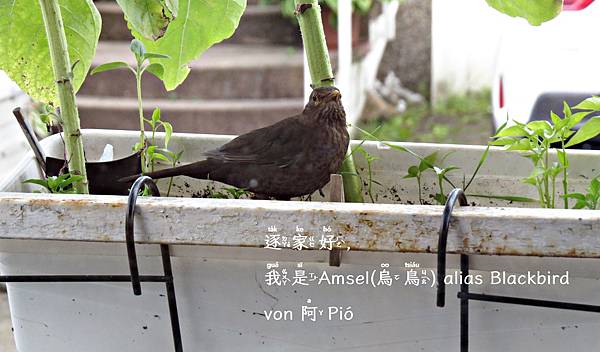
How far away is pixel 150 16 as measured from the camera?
60cm

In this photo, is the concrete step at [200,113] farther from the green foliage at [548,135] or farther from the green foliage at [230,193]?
the green foliage at [548,135]

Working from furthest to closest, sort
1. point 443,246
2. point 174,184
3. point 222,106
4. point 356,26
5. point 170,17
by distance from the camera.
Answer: point 356,26 → point 222,106 → point 174,184 → point 170,17 → point 443,246

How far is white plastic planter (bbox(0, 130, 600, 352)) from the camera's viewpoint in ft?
1.63

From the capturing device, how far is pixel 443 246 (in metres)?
0.49

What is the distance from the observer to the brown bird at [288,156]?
0.67m

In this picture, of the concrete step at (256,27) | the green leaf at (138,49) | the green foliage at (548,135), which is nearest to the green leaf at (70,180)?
the green leaf at (138,49)

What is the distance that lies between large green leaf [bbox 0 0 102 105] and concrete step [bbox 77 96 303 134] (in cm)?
149

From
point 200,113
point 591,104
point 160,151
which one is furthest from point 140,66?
point 200,113

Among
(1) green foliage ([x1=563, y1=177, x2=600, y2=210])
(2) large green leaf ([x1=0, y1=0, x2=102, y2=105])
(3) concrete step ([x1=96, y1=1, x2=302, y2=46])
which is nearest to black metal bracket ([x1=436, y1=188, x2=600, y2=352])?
(1) green foliage ([x1=563, y1=177, x2=600, y2=210])

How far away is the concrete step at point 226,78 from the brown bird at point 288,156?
1.52m

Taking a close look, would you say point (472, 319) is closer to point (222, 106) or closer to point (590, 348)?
point (590, 348)

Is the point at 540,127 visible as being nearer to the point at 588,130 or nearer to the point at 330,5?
the point at 588,130

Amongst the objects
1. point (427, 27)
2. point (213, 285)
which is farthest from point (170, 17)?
point (427, 27)

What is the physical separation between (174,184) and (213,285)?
0.24 m
